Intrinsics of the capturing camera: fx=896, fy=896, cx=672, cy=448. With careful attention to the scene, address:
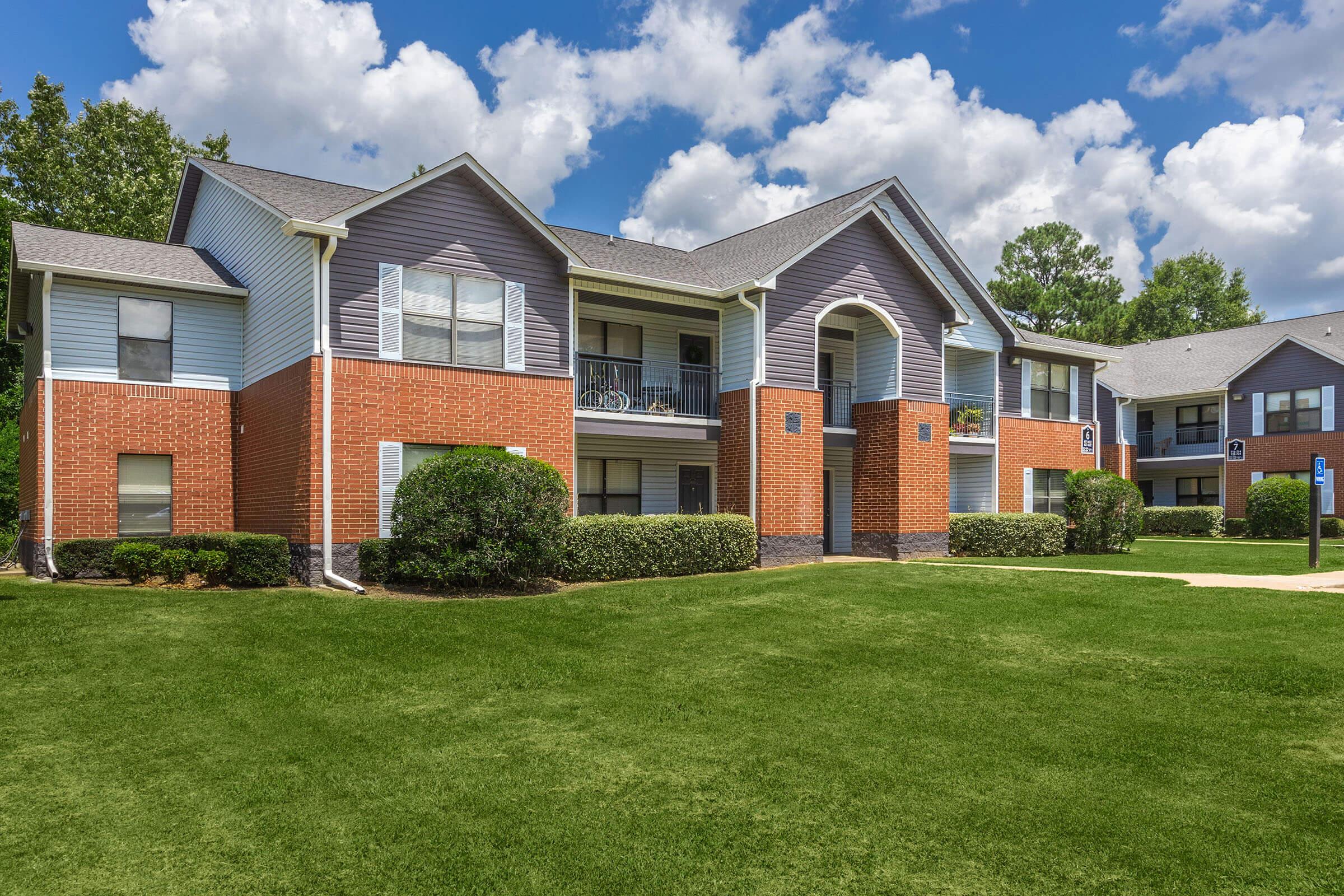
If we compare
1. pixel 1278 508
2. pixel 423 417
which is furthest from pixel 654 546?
pixel 1278 508

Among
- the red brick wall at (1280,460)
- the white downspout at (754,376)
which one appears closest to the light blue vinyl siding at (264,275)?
the white downspout at (754,376)

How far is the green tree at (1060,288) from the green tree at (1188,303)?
183 centimetres

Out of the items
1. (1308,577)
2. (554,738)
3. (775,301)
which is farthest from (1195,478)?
(554,738)

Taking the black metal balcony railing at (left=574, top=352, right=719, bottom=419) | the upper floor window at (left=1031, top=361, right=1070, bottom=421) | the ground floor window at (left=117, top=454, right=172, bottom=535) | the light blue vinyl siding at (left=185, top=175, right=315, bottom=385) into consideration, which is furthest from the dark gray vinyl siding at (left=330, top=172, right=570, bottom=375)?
the upper floor window at (left=1031, top=361, right=1070, bottom=421)

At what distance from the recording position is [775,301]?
61.2 feet

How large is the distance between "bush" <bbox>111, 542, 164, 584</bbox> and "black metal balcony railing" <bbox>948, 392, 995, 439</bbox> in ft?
61.9

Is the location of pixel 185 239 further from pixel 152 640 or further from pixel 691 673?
pixel 691 673

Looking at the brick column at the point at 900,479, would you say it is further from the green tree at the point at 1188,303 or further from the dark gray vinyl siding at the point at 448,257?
the green tree at the point at 1188,303

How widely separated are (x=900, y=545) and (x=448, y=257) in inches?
446

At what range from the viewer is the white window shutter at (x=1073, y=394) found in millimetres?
27984

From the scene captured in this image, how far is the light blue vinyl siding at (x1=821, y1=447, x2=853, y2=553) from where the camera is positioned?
2269cm

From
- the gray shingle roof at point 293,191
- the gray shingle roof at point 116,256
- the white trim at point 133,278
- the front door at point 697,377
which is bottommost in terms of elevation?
the front door at point 697,377

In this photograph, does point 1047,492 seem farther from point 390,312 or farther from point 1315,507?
point 390,312

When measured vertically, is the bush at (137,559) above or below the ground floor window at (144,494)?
below
